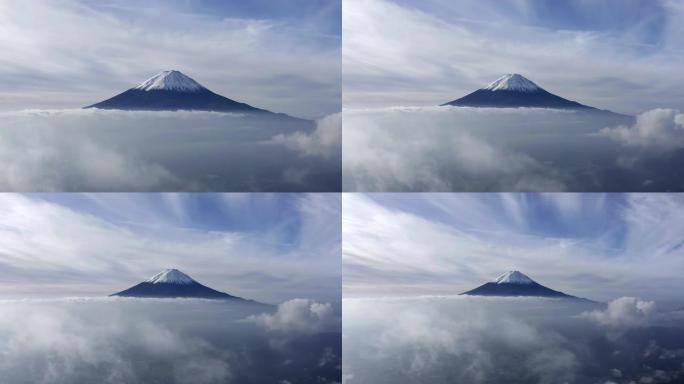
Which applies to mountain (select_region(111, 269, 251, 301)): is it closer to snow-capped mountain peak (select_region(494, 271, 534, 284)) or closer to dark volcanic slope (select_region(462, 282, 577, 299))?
dark volcanic slope (select_region(462, 282, 577, 299))

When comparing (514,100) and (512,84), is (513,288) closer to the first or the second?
(514,100)

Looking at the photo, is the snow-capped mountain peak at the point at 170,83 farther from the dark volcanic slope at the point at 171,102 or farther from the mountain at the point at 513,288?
the mountain at the point at 513,288

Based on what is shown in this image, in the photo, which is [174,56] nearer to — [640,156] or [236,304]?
[236,304]

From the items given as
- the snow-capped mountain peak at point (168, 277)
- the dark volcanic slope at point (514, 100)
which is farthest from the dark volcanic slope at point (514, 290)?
the snow-capped mountain peak at point (168, 277)

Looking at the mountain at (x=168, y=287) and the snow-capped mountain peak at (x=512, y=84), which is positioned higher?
the snow-capped mountain peak at (x=512, y=84)

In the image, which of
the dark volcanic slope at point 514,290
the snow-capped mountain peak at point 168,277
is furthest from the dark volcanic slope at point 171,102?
the dark volcanic slope at point 514,290

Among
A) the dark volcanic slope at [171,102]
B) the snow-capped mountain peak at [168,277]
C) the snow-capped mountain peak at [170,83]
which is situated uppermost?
the snow-capped mountain peak at [170,83]

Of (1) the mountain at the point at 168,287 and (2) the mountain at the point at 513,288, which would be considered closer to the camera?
(1) the mountain at the point at 168,287
